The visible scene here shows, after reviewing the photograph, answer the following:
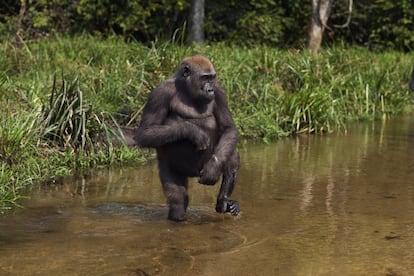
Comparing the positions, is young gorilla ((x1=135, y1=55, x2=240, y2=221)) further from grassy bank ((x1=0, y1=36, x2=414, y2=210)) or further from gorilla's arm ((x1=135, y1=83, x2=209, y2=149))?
grassy bank ((x1=0, y1=36, x2=414, y2=210))

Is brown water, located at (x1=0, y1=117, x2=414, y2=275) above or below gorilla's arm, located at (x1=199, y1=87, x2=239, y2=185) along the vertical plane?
below

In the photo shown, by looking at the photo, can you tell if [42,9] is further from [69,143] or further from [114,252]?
[114,252]

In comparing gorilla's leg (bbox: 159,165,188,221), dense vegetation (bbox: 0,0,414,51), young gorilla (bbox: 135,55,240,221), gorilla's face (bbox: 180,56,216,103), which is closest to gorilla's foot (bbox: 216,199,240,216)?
young gorilla (bbox: 135,55,240,221)

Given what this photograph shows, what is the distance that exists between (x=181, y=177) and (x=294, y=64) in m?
6.65

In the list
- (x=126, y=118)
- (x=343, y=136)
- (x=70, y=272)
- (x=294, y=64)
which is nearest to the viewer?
(x=70, y=272)

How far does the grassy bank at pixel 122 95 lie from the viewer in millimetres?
7953

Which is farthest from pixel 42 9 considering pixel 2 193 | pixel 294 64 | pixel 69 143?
pixel 2 193

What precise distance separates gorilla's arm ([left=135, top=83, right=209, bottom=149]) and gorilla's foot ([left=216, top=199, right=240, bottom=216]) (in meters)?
0.52

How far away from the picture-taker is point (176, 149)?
19.9 ft

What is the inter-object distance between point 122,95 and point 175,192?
14.0 feet

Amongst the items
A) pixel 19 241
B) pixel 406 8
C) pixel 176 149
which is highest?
pixel 406 8

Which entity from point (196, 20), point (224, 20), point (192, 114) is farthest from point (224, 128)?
point (224, 20)

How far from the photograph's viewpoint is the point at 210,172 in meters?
5.89

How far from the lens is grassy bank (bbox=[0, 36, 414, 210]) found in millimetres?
→ 7953
